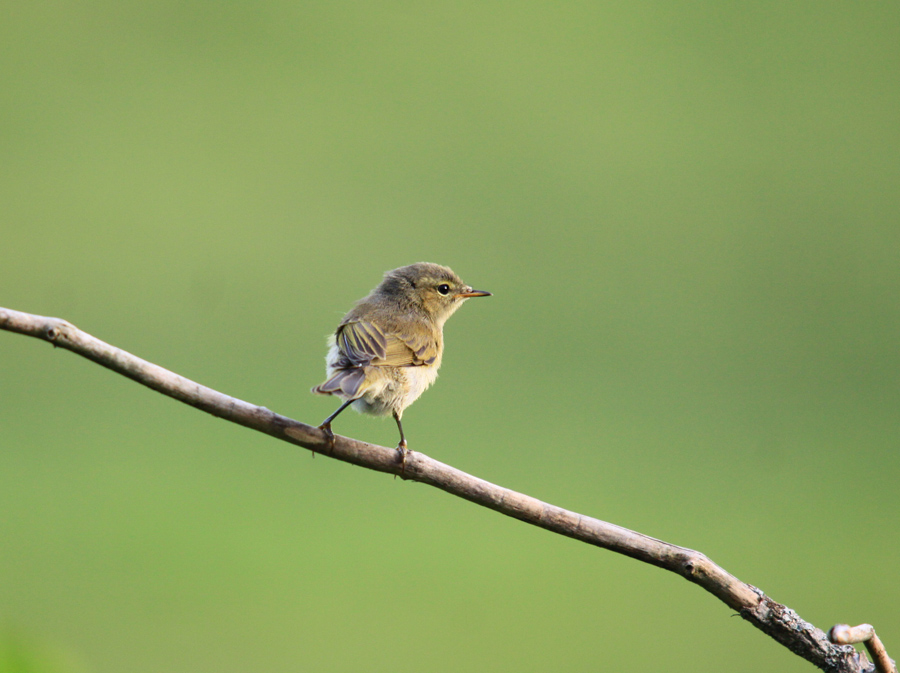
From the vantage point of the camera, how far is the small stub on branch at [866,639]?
102 cm

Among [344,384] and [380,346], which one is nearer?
[344,384]

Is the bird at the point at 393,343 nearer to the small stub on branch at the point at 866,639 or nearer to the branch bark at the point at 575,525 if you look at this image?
the branch bark at the point at 575,525

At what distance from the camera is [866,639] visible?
41.6 inches

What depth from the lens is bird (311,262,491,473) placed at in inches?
64.6

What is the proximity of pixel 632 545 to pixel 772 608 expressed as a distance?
0.80 ft

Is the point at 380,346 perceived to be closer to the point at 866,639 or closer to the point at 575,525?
the point at 575,525

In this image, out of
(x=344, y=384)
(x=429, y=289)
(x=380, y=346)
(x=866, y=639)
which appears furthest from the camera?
(x=429, y=289)

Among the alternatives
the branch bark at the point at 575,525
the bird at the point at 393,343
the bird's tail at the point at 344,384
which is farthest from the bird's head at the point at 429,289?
the branch bark at the point at 575,525

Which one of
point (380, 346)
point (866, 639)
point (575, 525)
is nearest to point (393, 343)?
point (380, 346)

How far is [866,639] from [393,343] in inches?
44.1

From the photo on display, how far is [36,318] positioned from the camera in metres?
1.03

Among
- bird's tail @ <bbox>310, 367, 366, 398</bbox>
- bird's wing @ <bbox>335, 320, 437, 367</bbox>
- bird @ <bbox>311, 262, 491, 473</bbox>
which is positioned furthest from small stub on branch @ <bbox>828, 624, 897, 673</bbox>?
bird's wing @ <bbox>335, 320, 437, 367</bbox>

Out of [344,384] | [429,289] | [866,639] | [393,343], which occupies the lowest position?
[866,639]

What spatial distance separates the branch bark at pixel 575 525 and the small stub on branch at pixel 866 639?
0.26 feet
